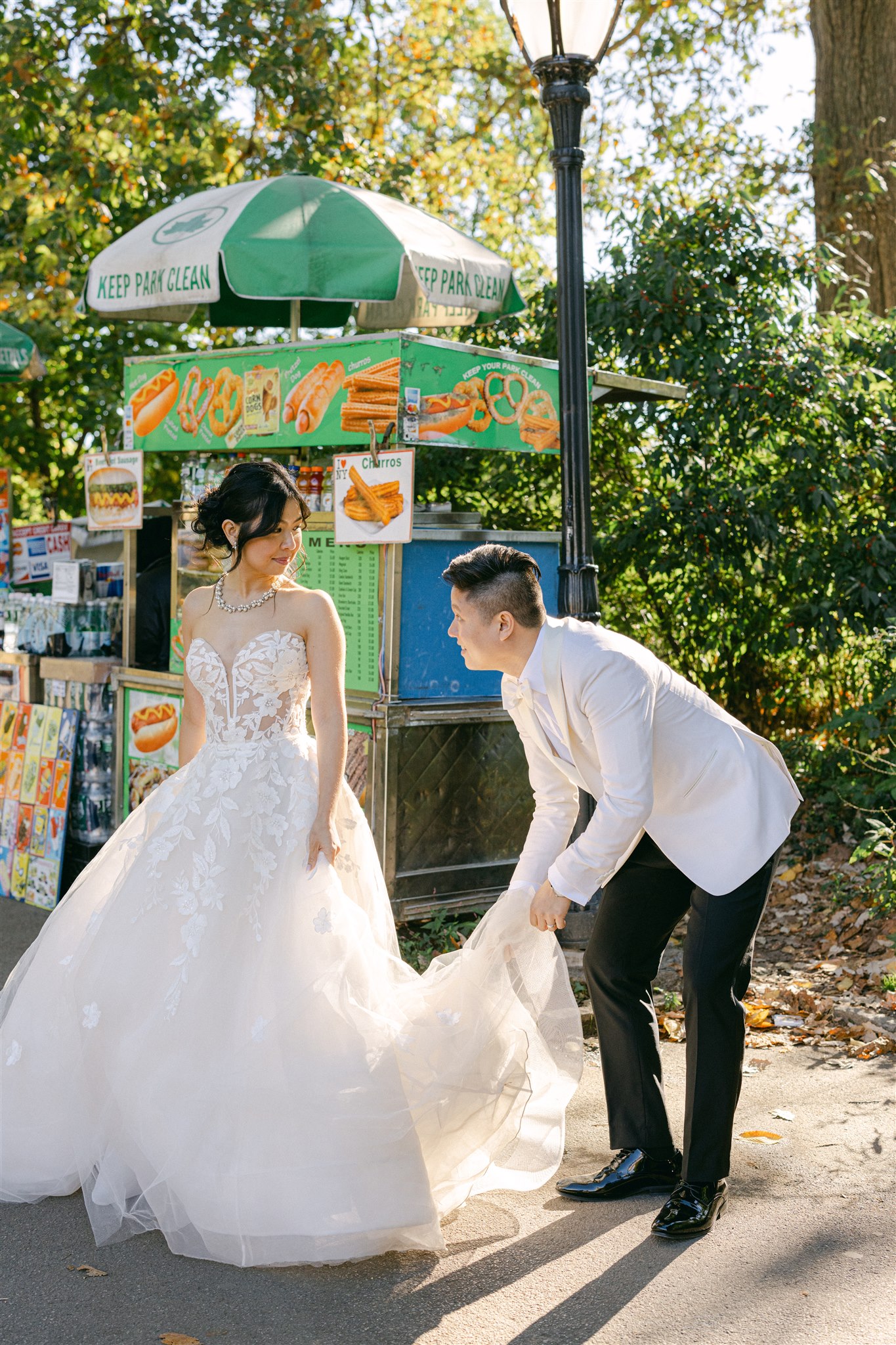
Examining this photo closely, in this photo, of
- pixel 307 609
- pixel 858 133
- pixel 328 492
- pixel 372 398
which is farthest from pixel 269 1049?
pixel 858 133

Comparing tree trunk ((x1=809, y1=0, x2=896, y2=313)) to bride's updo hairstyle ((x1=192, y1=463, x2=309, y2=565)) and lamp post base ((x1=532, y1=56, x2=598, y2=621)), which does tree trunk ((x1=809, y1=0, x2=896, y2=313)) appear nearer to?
lamp post base ((x1=532, y1=56, x2=598, y2=621))

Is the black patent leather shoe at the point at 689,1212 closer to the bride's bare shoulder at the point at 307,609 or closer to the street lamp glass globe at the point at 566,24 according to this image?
the bride's bare shoulder at the point at 307,609

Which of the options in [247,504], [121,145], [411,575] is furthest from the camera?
[121,145]

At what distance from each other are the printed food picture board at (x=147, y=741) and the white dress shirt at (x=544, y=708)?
3.40 meters

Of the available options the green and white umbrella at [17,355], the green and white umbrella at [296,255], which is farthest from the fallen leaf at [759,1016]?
the green and white umbrella at [17,355]

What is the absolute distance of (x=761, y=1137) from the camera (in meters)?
4.07

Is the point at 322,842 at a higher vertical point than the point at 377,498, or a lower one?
lower

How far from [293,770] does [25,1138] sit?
1.30 m

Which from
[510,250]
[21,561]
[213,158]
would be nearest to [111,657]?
[21,561]

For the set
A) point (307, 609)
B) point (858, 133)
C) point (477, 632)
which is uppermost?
point (858, 133)

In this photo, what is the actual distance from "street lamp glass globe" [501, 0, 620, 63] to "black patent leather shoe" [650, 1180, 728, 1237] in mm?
4116

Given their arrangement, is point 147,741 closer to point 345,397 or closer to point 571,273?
point 345,397

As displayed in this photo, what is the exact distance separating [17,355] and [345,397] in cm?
342

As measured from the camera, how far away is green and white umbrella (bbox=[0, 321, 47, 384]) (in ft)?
26.3
